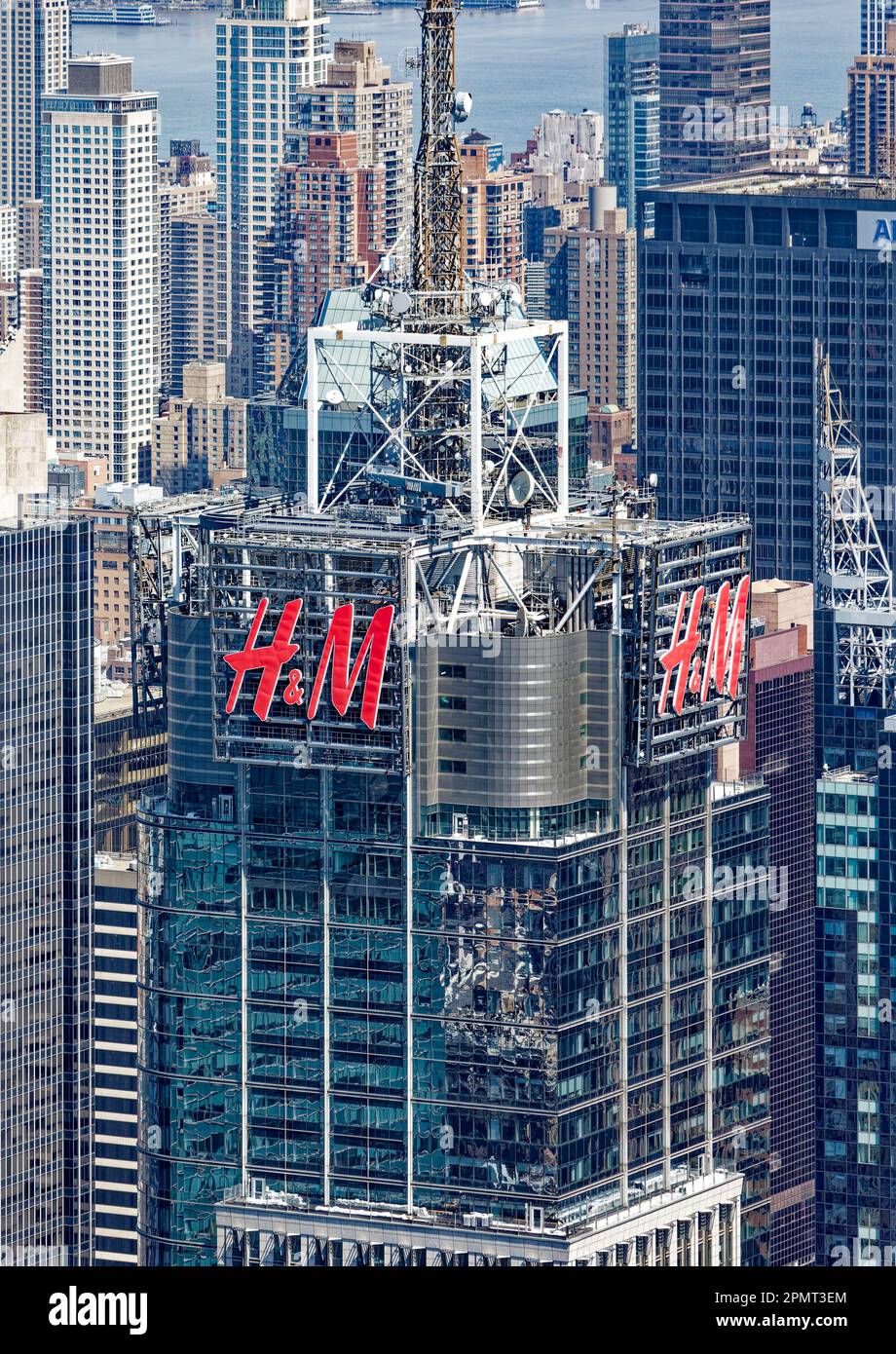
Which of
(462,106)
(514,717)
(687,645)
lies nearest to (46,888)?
(514,717)

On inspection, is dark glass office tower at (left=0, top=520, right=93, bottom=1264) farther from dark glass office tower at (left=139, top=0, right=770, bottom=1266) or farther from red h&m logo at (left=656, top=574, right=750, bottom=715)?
red h&m logo at (left=656, top=574, right=750, bottom=715)

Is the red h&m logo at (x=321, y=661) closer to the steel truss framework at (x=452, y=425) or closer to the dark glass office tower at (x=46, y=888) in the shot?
the steel truss framework at (x=452, y=425)

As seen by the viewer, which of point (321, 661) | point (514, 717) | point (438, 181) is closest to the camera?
point (514, 717)

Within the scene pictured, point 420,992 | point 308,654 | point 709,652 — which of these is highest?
point 308,654

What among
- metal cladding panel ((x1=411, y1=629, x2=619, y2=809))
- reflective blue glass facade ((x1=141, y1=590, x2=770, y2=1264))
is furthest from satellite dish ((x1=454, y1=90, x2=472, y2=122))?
metal cladding panel ((x1=411, y1=629, x2=619, y2=809))

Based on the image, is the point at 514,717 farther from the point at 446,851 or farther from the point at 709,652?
the point at 709,652

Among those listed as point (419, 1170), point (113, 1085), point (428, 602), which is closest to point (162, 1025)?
point (419, 1170)
